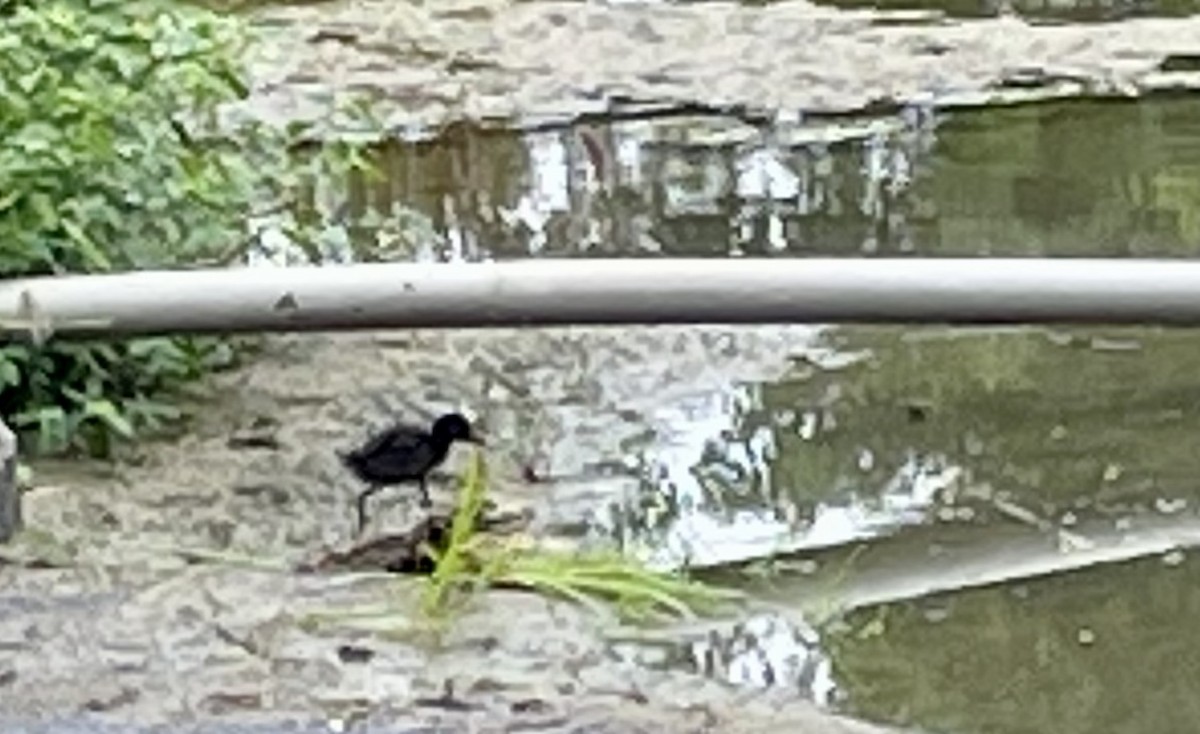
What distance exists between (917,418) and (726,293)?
1185 mm

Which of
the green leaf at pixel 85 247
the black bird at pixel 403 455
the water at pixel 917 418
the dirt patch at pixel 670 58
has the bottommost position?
the water at pixel 917 418

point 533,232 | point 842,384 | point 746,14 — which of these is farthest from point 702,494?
point 746,14

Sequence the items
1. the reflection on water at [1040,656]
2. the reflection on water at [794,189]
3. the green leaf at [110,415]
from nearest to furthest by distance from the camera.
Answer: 1. the reflection on water at [1040,656]
2. the green leaf at [110,415]
3. the reflection on water at [794,189]

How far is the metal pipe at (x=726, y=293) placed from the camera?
4.25 metres

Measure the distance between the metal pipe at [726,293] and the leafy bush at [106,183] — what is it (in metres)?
0.52

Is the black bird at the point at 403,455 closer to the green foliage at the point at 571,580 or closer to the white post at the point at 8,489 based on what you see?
the green foliage at the point at 571,580

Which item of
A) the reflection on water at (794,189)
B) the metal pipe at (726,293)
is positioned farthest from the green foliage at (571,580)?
the reflection on water at (794,189)

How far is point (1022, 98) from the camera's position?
798 centimetres

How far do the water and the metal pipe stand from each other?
469mm

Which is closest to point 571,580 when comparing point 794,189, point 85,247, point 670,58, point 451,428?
point 451,428

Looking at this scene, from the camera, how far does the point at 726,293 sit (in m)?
4.27

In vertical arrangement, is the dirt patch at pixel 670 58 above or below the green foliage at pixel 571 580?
above

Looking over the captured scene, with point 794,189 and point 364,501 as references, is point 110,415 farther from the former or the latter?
point 794,189

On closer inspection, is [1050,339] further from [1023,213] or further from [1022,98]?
[1022,98]
